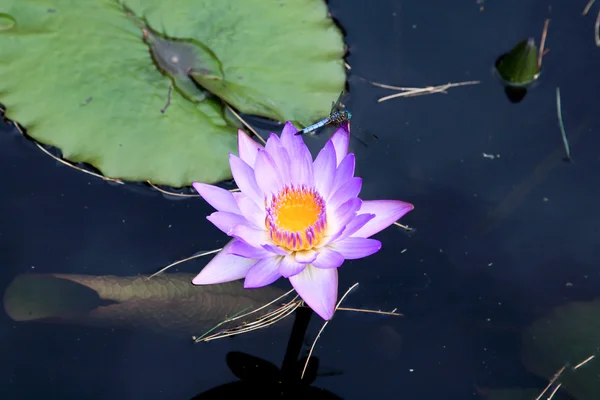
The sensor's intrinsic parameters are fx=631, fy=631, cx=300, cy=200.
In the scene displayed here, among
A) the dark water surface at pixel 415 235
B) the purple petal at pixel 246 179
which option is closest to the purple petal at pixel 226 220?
the purple petal at pixel 246 179

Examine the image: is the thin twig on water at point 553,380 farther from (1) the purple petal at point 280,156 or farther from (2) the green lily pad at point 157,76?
(2) the green lily pad at point 157,76

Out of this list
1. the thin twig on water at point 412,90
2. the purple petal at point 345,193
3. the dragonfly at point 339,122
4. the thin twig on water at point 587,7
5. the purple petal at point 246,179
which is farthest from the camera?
the thin twig on water at point 587,7

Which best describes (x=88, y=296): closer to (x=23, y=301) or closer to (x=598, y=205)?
(x=23, y=301)

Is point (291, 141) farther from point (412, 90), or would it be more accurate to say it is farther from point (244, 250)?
point (412, 90)

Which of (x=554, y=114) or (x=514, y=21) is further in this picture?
(x=514, y=21)

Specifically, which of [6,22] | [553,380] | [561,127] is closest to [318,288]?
[553,380]

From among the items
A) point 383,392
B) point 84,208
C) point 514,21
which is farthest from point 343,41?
point 383,392
